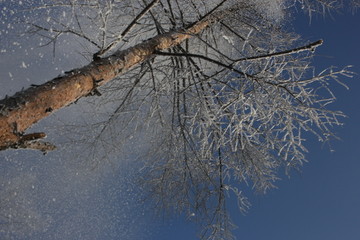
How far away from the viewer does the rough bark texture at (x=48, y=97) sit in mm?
2076

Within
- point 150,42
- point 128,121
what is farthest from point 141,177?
point 150,42

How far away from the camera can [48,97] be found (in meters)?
2.38

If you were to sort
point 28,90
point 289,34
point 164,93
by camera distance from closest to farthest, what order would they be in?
point 28,90, point 164,93, point 289,34

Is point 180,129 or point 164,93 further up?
point 164,93

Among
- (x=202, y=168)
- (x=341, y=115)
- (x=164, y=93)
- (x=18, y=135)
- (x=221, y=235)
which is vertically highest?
(x=18, y=135)

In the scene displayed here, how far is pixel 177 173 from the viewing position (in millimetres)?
5184

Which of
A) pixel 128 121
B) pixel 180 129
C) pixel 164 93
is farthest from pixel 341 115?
pixel 128 121

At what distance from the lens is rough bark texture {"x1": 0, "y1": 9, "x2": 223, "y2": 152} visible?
208cm

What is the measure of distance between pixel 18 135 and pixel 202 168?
323 cm

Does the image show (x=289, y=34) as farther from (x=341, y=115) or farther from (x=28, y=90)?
(x=28, y=90)

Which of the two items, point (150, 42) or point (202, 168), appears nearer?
point (150, 42)

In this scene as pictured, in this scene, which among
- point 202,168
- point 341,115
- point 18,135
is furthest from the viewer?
point 202,168

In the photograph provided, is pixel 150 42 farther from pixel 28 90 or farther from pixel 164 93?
pixel 28 90

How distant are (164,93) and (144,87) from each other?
589mm
